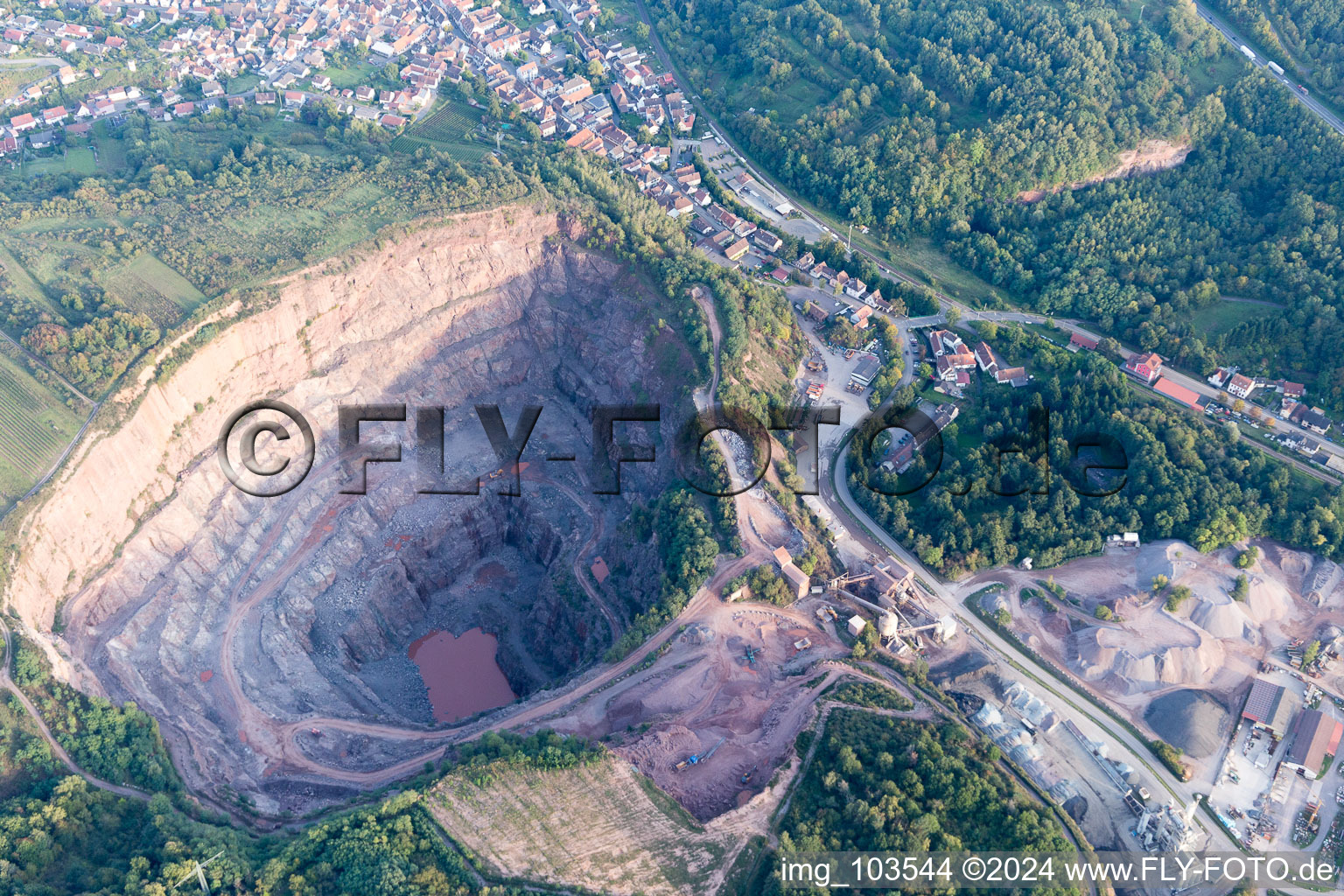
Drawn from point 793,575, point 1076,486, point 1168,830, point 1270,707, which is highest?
point 1076,486

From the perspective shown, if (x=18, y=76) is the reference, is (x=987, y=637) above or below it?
below

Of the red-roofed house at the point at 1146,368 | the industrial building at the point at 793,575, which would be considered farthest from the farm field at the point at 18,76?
the red-roofed house at the point at 1146,368

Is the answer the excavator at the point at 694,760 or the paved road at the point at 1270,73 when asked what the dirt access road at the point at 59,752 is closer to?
the excavator at the point at 694,760

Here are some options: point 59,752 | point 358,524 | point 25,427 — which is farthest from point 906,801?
point 25,427

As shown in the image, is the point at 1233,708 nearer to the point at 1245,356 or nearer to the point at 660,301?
the point at 1245,356

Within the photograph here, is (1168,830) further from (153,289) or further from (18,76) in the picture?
(18,76)

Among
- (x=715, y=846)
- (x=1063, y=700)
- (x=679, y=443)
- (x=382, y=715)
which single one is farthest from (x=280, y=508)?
(x=1063, y=700)
